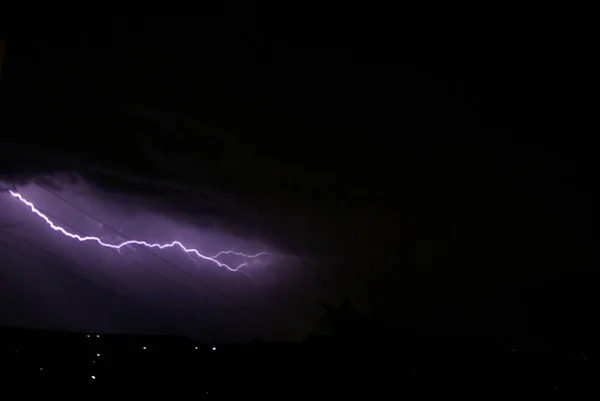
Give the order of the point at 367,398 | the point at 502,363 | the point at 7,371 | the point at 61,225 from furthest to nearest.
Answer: the point at 61,225, the point at 502,363, the point at 367,398, the point at 7,371

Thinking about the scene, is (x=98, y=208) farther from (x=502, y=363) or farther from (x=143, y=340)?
(x=502, y=363)

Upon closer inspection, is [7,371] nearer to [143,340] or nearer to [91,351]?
[91,351]

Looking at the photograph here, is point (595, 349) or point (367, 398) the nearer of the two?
point (367, 398)

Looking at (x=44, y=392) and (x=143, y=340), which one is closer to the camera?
(x=44, y=392)

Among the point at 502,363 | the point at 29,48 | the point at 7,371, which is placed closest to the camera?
the point at 29,48

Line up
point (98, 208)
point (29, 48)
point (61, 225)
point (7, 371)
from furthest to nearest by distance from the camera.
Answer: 1. point (61, 225)
2. point (98, 208)
3. point (7, 371)
4. point (29, 48)

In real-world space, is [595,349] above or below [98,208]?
below

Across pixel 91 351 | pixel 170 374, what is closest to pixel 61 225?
pixel 91 351

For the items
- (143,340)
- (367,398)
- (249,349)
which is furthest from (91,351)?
(367,398)

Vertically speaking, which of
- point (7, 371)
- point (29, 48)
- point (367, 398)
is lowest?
point (367, 398)
